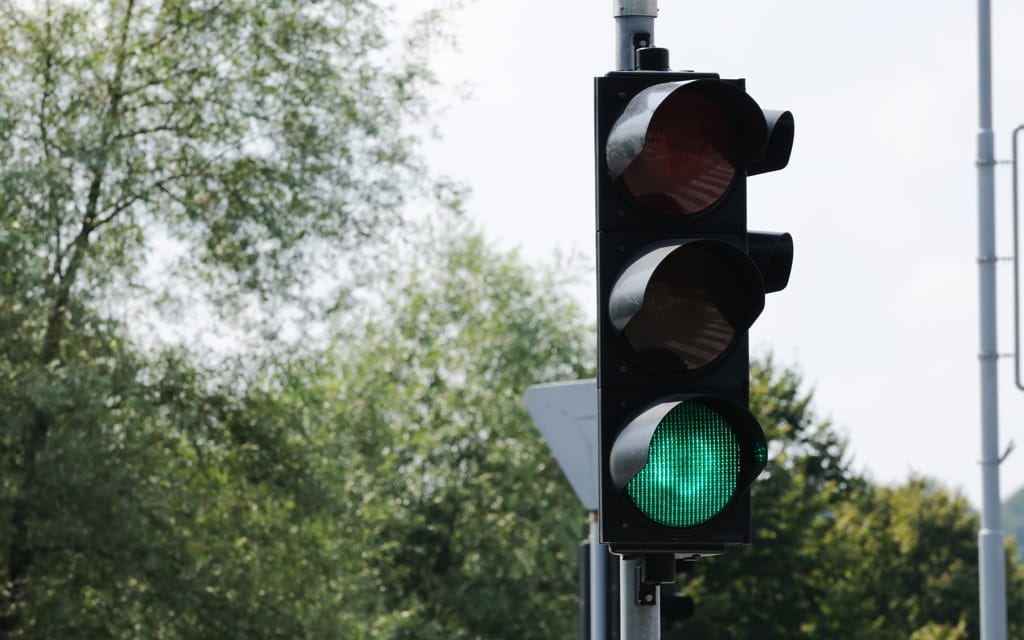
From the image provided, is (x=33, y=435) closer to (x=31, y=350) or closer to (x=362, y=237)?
(x=31, y=350)

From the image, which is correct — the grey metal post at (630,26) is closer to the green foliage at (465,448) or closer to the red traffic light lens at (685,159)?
the red traffic light lens at (685,159)

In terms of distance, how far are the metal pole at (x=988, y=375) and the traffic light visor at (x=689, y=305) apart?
9221 mm

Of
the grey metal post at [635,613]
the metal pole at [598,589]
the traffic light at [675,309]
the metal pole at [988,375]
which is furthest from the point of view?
the metal pole at [988,375]

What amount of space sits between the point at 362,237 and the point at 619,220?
13.6m

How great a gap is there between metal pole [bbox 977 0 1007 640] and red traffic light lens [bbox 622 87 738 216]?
363 inches

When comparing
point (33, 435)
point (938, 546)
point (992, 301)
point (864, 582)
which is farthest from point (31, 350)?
point (938, 546)

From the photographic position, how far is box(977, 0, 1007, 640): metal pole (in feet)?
40.9

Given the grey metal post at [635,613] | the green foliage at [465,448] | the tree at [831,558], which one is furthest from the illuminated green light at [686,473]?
the tree at [831,558]

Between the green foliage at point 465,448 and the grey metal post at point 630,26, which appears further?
the green foliage at point 465,448

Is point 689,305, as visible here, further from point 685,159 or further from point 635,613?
point 635,613

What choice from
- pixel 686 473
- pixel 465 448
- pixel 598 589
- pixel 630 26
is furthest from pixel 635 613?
pixel 465 448

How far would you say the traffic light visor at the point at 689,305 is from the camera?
3.82 m

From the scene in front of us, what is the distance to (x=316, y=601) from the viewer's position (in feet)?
58.4

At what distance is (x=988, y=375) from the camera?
13.1m
